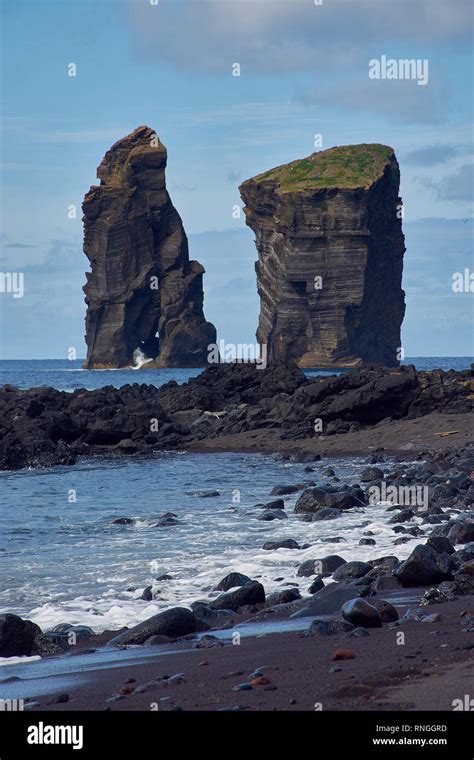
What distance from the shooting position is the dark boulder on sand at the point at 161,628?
10070mm

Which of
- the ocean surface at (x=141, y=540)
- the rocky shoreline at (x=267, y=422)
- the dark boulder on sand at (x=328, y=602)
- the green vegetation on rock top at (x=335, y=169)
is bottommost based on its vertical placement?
the ocean surface at (x=141, y=540)

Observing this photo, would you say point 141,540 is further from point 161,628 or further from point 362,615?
point 362,615

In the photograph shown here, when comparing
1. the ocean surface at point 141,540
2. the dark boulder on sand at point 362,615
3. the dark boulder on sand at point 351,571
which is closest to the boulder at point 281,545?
the ocean surface at point 141,540

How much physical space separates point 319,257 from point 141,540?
121749mm

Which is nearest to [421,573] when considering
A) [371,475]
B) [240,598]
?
[240,598]

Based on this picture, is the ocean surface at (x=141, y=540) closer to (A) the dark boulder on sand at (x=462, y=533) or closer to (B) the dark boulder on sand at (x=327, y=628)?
(A) the dark boulder on sand at (x=462, y=533)

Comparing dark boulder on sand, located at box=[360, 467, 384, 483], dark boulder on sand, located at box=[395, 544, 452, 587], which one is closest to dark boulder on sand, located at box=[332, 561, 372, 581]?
dark boulder on sand, located at box=[395, 544, 452, 587]

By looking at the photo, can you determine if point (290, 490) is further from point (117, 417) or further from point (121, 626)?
point (117, 417)

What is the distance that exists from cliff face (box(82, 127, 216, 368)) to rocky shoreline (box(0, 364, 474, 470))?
120 metres

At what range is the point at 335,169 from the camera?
5807 inches

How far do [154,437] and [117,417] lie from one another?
184 cm

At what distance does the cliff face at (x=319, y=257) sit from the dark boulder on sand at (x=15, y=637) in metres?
125

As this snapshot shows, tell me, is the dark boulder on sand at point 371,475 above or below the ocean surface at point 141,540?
above

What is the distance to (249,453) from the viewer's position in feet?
115
